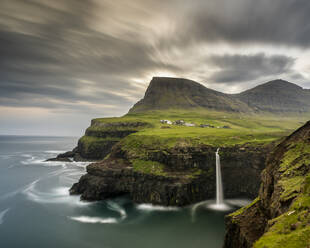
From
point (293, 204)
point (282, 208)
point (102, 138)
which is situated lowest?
point (282, 208)

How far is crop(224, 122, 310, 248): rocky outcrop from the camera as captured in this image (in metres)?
11.5

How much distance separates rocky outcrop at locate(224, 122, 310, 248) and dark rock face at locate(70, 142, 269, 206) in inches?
1403

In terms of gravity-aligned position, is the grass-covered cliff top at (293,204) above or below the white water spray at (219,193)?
above

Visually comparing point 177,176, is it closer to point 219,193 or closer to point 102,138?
point 219,193

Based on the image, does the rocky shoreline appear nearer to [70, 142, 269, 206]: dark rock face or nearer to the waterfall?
[70, 142, 269, 206]: dark rock face

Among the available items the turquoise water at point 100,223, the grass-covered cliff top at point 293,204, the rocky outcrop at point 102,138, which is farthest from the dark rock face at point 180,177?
the rocky outcrop at point 102,138

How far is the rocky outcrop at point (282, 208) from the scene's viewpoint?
1146cm

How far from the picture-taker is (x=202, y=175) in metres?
63.3

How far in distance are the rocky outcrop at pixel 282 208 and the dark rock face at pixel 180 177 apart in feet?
117

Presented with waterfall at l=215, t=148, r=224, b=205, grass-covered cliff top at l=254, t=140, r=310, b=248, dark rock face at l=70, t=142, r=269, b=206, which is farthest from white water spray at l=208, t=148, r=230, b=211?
grass-covered cliff top at l=254, t=140, r=310, b=248

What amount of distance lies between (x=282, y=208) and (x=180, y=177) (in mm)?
45525

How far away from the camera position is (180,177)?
60375mm

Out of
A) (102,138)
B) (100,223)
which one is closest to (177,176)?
(100,223)

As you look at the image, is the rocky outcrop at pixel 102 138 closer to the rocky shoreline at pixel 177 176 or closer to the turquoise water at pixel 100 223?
the rocky shoreline at pixel 177 176
